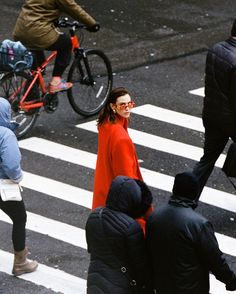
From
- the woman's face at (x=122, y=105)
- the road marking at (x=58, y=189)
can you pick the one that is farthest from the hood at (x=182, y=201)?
the road marking at (x=58, y=189)

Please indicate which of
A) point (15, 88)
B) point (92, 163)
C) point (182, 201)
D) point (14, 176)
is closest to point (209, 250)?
point (182, 201)

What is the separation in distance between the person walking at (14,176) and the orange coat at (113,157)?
0.76 metres

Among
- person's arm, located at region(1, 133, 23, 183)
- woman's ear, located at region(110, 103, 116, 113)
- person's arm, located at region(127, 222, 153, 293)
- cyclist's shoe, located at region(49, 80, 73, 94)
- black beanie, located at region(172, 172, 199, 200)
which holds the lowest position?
cyclist's shoe, located at region(49, 80, 73, 94)

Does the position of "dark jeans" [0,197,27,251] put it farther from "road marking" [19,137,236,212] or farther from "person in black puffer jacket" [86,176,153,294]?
"road marking" [19,137,236,212]

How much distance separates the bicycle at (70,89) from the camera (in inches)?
493

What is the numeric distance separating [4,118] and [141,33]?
848 centimetres

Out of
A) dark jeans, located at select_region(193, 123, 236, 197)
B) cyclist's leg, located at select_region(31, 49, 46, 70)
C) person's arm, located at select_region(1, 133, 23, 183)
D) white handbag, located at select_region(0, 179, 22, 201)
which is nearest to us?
person's arm, located at select_region(1, 133, 23, 183)

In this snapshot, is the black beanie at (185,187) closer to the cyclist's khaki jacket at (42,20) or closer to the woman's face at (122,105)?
the woman's face at (122,105)

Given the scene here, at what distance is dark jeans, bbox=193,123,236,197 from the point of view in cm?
1028

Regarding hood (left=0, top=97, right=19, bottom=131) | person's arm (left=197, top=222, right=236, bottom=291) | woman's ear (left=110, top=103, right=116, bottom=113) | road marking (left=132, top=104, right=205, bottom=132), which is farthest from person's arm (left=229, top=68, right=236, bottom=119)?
road marking (left=132, top=104, right=205, bottom=132)

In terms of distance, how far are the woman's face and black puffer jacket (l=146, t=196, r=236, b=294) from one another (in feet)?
5.35

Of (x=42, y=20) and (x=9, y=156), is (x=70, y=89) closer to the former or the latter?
(x=42, y=20)

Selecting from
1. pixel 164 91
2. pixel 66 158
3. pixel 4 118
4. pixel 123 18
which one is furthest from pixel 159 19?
pixel 4 118

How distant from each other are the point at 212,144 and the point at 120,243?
3655 millimetres
